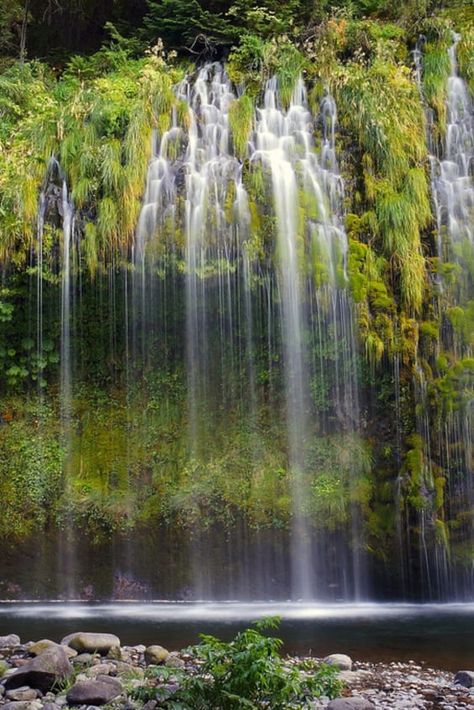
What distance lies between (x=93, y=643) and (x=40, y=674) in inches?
44.0

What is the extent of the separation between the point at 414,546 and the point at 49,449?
17.6 feet

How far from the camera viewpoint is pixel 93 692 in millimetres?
5113

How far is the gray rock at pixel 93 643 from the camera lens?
21.5 feet

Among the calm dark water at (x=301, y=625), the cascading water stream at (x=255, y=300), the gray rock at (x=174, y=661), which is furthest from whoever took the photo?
the cascading water stream at (x=255, y=300)

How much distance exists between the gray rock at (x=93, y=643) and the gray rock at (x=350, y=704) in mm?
2474

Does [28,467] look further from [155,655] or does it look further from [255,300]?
[155,655]

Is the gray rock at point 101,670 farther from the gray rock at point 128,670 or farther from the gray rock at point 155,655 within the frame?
the gray rock at point 155,655

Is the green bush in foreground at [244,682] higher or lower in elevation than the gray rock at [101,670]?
higher

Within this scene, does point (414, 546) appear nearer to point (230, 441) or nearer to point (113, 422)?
point (230, 441)

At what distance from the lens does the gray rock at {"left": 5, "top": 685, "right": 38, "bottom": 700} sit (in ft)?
17.1

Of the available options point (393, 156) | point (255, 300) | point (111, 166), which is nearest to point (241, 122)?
point (111, 166)

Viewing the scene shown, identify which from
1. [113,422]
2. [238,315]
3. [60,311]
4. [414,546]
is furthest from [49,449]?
[414,546]

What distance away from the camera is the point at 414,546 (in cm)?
983

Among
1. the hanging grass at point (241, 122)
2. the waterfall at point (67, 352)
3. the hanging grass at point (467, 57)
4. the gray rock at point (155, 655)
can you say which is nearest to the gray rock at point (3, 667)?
the gray rock at point (155, 655)
